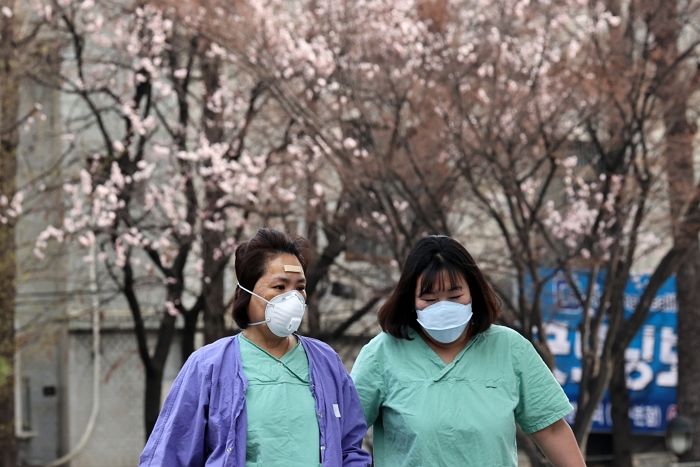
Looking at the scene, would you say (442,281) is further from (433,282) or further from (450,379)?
(450,379)

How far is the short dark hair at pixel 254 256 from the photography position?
4586mm

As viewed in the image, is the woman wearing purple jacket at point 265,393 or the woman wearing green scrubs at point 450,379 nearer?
the woman wearing purple jacket at point 265,393

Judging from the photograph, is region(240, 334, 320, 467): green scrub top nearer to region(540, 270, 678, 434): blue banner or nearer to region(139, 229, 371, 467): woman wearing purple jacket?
region(139, 229, 371, 467): woman wearing purple jacket

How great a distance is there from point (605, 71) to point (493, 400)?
351 inches

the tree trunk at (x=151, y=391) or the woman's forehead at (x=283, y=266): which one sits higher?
the woman's forehead at (x=283, y=266)

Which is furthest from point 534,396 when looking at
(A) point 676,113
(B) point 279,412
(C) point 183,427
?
(A) point 676,113

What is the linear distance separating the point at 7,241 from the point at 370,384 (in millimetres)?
12617

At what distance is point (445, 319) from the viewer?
4570mm

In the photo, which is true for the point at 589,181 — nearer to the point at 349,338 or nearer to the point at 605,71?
the point at 605,71

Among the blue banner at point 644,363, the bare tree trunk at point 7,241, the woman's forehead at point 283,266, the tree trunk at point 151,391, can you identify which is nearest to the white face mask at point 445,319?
the woman's forehead at point 283,266

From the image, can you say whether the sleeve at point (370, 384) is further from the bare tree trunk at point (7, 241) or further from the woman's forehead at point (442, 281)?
the bare tree trunk at point (7, 241)

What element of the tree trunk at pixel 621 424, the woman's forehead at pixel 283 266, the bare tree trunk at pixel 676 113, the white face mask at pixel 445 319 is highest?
the bare tree trunk at pixel 676 113

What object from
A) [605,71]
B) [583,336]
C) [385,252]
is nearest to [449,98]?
[605,71]

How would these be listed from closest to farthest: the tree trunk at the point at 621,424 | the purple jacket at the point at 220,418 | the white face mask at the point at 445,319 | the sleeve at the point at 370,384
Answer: the purple jacket at the point at 220,418 < the white face mask at the point at 445,319 < the sleeve at the point at 370,384 < the tree trunk at the point at 621,424
